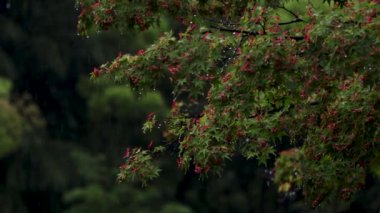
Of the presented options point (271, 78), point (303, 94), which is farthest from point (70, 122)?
point (271, 78)

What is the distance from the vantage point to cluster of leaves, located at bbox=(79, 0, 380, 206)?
8727 mm

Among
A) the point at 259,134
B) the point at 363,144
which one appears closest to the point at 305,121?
the point at 259,134

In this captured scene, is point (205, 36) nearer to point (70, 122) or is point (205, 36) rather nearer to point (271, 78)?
point (271, 78)

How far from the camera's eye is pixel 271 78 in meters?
8.89

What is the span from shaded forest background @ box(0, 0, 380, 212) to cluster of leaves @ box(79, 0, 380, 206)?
17.1m

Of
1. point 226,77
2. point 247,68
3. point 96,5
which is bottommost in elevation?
point 226,77

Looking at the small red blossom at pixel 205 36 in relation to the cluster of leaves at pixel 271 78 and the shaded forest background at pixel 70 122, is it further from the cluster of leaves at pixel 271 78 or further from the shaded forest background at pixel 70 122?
the shaded forest background at pixel 70 122

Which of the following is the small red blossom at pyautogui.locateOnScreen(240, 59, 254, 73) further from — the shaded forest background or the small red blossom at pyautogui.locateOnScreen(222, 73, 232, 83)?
the shaded forest background

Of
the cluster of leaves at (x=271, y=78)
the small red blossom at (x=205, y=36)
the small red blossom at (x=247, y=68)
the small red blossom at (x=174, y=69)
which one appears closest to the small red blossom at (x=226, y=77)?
the cluster of leaves at (x=271, y=78)

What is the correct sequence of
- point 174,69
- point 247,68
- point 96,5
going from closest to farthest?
point 247,68 → point 174,69 → point 96,5

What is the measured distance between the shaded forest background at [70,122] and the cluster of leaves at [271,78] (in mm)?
17061

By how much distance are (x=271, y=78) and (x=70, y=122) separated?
2244 centimetres

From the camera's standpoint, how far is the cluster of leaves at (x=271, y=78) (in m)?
8.73

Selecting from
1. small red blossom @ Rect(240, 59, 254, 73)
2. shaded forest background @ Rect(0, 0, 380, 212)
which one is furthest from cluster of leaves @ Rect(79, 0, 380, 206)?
shaded forest background @ Rect(0, 0, 380, 212)
